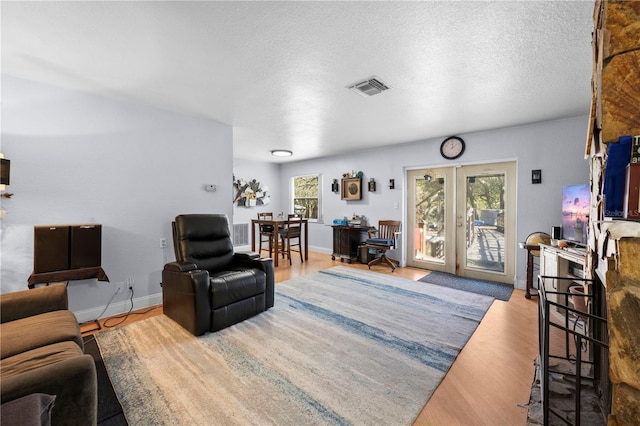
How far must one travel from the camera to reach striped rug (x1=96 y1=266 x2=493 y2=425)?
58.3 inches

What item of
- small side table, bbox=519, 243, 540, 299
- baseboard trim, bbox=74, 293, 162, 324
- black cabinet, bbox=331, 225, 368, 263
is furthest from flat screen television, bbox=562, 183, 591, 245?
baseboard trim, bbox=74, 293, 162, 324

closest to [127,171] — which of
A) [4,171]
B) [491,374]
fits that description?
[4,171]

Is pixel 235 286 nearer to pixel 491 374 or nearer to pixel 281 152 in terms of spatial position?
pixel 491 374

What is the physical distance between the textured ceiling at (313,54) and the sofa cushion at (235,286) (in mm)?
1836

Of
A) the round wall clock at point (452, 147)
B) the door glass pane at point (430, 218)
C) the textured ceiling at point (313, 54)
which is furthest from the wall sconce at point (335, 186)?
the textured ceiling at point (313, 54)

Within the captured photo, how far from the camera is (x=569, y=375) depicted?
1596mm

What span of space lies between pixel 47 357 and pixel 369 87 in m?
2.86

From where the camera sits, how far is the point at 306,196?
6.80 metres

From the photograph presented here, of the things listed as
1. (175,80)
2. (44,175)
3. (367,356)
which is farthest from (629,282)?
(44,175)

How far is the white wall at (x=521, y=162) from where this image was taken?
10.9 ft

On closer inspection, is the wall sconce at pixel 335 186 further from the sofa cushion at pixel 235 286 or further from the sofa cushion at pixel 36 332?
the sofa cushion at pixel 36 332

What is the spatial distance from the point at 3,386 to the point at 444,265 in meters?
4.88

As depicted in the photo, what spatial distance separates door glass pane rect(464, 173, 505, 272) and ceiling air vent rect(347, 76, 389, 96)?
2.52 metres

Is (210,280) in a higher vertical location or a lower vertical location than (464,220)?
lower
